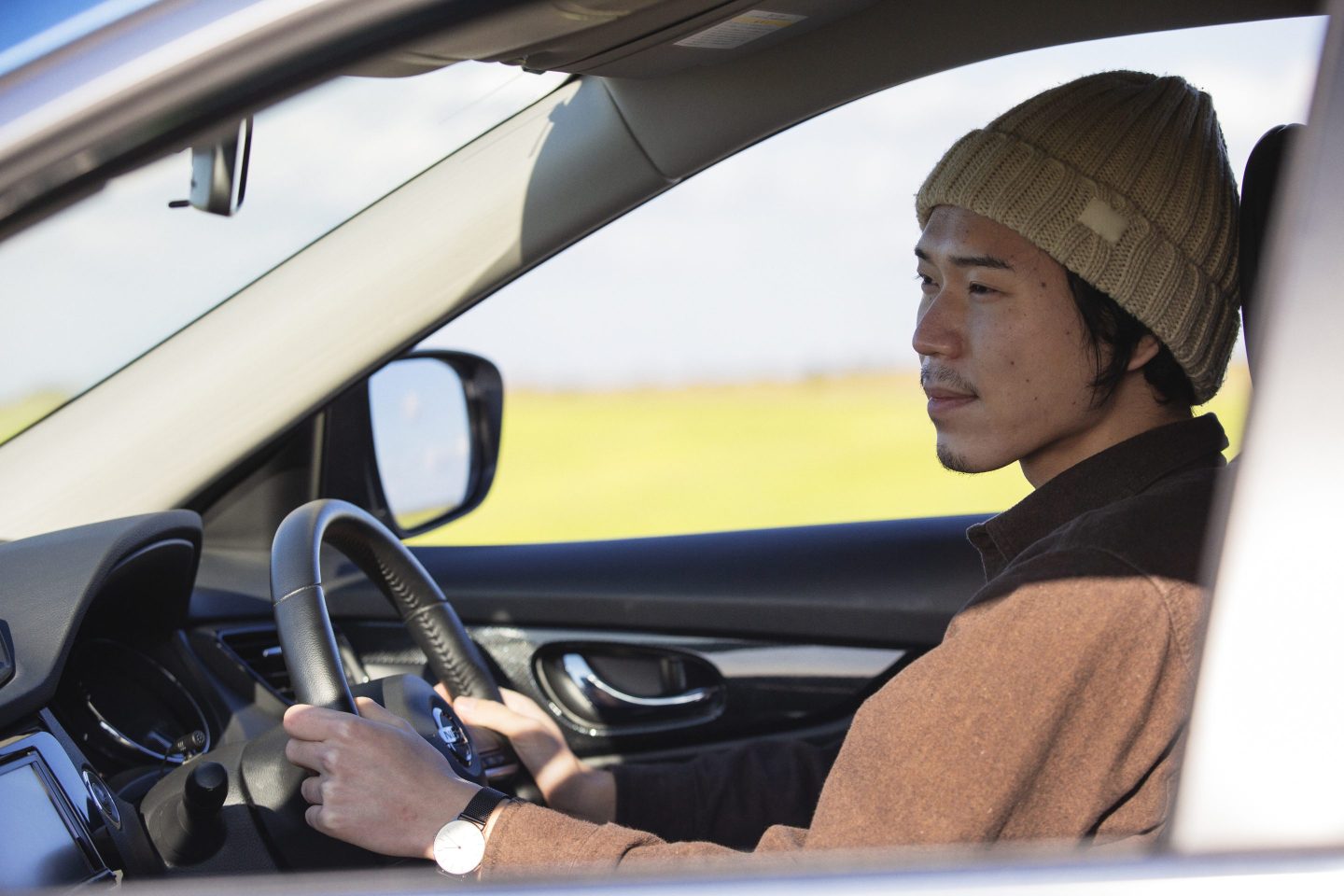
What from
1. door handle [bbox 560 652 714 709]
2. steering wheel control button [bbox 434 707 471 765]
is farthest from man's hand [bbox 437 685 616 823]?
door handle [bbox 560 652 714 709]

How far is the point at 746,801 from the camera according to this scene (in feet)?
7.27

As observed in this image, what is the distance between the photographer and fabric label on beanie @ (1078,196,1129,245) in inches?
68.5

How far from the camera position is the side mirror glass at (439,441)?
2.88 meters

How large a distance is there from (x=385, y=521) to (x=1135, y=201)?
1.74m

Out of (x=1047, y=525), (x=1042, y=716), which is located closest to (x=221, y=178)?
(x=1047, y=525)

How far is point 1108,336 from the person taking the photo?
1762 mm

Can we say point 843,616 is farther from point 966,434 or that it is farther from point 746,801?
point 966,434

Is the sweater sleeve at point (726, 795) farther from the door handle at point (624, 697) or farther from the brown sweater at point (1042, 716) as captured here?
the brown sweater at point (1042, 716)

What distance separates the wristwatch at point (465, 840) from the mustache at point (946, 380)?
0.77 metres

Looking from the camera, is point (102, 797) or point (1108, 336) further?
point (1108, 336)

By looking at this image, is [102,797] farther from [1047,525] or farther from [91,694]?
[1047,525]

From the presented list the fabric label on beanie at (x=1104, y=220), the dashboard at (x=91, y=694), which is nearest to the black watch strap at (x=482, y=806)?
the dashboard at (x=91, y=694)

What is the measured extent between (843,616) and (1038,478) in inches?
35.9

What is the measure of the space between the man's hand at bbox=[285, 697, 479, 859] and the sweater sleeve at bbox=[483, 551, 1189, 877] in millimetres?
478
